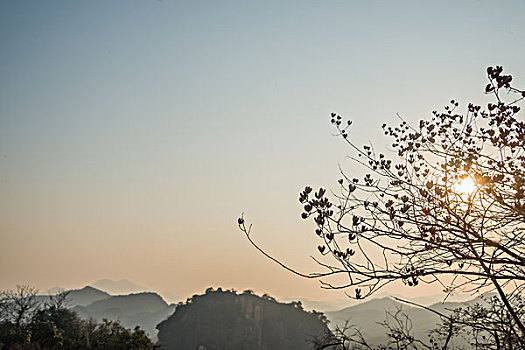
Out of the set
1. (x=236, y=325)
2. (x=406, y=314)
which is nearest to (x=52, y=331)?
(x=406, y=314)

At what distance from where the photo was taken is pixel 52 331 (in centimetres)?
4284

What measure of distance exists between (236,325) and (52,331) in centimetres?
5510

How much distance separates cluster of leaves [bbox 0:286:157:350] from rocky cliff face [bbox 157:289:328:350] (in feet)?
144

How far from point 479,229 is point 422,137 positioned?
214 cm

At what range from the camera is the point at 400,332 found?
9047 millimetres

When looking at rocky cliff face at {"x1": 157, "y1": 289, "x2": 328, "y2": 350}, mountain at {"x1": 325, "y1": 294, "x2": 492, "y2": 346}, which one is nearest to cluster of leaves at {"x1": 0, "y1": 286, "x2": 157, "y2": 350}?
mountain at {"x1": 325, "y1": 294, "x2": 492, "y2": 346}

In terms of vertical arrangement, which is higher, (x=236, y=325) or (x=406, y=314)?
(x=236, y=325)

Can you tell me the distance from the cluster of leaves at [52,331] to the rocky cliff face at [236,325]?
43.9m

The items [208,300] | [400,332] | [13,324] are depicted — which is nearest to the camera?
[400,332]

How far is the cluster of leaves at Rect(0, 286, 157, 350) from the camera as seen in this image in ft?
130

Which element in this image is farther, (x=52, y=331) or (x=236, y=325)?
(x=236, y=325)

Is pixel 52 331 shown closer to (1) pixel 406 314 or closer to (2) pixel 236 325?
(1) pixel 406 314

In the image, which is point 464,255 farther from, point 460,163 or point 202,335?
point 202,335

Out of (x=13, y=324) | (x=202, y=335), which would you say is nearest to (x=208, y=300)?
(x=202, y=335)
